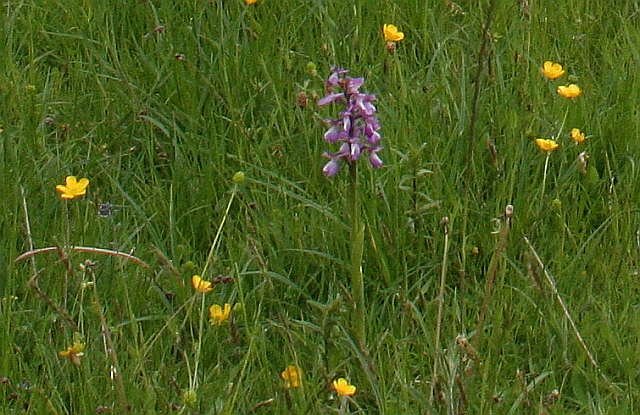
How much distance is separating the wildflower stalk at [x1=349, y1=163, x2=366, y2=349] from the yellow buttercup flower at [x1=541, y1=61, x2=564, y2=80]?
0.99 m

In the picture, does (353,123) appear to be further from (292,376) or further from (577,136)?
(577,136)

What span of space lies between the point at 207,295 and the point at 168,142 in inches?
24.9

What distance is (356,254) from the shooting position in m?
1.75

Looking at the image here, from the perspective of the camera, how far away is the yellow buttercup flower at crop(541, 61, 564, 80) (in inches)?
102

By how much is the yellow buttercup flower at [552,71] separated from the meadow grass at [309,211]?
0.05 meters

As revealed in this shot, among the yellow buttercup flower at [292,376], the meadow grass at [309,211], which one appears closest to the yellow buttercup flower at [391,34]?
the meadow grass at [309,211]

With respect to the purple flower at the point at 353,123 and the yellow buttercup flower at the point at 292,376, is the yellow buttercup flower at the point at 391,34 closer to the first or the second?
the purple flower at the point at 353,123

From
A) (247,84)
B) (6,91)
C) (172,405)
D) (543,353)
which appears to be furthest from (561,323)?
(6,91)

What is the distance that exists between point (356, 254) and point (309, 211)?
1.93ft

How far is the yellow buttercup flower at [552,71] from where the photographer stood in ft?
8.53

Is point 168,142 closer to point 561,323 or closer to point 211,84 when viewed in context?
point 211,84

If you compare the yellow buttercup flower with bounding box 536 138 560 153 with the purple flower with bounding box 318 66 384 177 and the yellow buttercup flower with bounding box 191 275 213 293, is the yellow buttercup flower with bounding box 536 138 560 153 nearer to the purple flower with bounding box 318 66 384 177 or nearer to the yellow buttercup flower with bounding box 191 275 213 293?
the purple flower with bounding box 318 66 384 177

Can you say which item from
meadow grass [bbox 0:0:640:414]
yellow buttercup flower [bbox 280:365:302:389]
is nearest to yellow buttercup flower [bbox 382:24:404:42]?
meadow grass [bbox 0:0:640:414]

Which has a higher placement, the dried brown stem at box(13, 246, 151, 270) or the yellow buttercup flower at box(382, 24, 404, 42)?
the yellow buttercup flower at box(382, 24, 404, 42)
